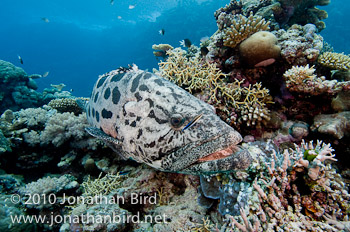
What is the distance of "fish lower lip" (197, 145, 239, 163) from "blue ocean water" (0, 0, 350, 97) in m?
55.4

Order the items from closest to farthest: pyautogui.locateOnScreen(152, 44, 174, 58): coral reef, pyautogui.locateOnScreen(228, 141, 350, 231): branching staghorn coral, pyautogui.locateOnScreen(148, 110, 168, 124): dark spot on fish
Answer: pyautogui.locateOnScreen(228, 141, 350, 231): branching staghorn coral → pyautogui.locateOnScreen(148, 110, 168, 124): dark spot on fish → pyautogui.locateOnScreen(152, 44, 174, 58): coral reef

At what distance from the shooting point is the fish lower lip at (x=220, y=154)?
2148mm

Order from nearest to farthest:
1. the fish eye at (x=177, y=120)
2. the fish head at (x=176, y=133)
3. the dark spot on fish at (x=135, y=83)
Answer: the fish head at (x=176, y=133) → the fish eye at (x=177, y=120) → the dark spot on fish at (x=135, y=83)

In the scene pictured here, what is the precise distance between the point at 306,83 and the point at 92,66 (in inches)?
3828

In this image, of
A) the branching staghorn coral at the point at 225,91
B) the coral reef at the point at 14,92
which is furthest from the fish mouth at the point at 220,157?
the coral reef at the point at 14,92

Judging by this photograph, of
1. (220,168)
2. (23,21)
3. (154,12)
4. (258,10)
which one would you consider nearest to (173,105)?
(220,168)

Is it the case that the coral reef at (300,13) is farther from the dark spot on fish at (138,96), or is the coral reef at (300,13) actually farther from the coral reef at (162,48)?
the dark spot on fish at (138,96)

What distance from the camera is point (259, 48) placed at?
3.77 metres

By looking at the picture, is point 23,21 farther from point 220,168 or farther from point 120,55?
point 220,168

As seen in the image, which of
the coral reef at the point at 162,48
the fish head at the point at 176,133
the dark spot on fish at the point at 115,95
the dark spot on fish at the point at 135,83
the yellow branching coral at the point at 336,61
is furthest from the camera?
the coral reef at the point at 162,48

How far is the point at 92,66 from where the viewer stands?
8594 centimetres

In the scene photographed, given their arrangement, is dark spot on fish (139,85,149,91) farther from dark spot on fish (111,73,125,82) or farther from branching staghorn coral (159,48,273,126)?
branching staghorn coral (159,48,273,126)

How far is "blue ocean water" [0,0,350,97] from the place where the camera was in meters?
62.1

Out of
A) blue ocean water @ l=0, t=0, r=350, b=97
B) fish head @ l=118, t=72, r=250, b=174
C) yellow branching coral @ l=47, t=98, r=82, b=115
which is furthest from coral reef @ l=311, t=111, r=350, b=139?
blue ocean water @ l=0, t=0, r=350, b=97
